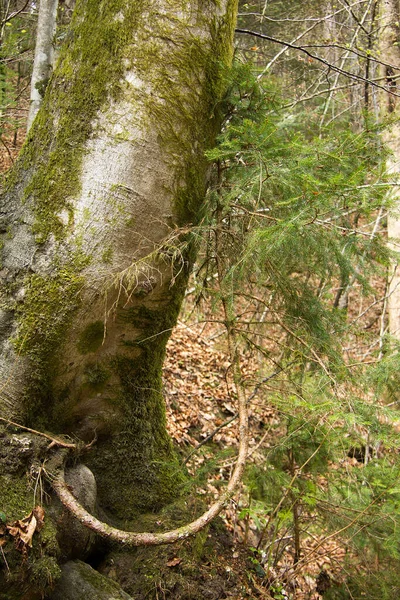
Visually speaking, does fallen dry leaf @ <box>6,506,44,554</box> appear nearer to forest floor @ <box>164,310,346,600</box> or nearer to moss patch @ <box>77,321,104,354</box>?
moss patch @ <box>77,321,104,354</box>

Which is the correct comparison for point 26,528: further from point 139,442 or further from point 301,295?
point 301,295

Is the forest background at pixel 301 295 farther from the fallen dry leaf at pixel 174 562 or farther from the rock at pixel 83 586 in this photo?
the rock at pixel 83 586

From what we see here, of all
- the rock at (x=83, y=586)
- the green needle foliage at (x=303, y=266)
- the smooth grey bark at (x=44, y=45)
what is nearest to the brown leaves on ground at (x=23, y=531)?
the rock at (x=83, y=586)

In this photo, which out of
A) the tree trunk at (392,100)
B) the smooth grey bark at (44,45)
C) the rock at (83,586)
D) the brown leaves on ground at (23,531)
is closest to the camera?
the brown leaves on ground at (23,531)

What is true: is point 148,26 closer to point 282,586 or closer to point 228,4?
point 228,4

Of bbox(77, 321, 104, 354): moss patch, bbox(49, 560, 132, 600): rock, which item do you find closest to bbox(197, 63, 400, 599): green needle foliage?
bbox(77, 321, 104, 354): moss patch

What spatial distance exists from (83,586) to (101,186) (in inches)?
87.4

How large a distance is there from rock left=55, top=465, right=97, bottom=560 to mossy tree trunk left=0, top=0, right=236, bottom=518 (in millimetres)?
347

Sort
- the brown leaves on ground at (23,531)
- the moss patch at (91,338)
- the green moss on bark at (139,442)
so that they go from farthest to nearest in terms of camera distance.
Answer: the green moss on bark at (139,442) → the moss patch at (91,338) → the brown leaves on ground at (23,531)

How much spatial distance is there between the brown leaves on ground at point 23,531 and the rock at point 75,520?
240 millimetres

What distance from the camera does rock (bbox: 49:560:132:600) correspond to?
245 cm

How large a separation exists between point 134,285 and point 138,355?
2.21 feet

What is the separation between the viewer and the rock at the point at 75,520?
2.57 metres

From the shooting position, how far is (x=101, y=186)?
2.65 metres
